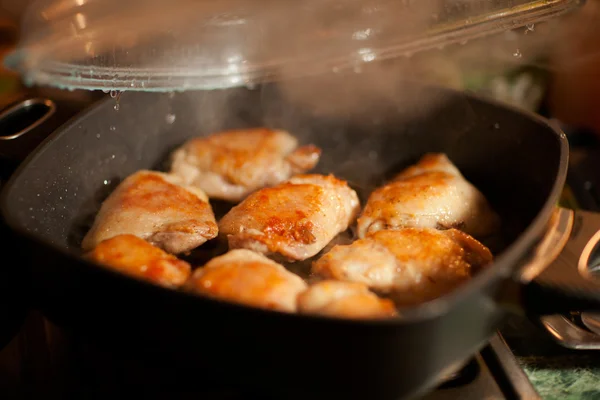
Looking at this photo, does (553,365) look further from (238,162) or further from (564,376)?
(238,162)

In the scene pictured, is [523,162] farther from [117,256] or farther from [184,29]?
[117,256]

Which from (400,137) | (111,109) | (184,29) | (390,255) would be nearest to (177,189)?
(111,109)

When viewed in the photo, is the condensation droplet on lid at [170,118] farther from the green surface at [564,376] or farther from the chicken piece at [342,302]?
the green surface at [564,376]

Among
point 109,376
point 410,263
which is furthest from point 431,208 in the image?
point 109,376

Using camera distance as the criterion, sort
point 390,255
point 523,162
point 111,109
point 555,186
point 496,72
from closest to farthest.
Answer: point 555,186 < point 390,255 < point 523,162 < point 111,109 < point 496,72

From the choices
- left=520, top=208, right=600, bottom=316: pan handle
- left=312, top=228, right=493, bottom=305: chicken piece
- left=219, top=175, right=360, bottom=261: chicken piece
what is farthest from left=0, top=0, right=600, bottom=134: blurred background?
left=520, top=208, right=600, bottom=316: pan handle
